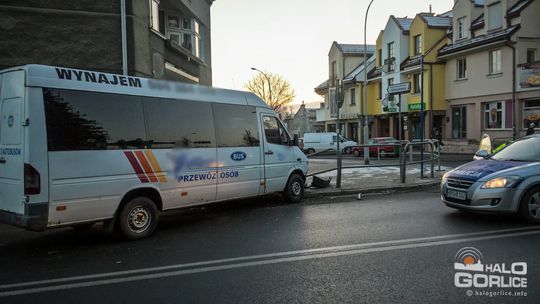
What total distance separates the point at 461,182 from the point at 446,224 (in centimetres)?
83

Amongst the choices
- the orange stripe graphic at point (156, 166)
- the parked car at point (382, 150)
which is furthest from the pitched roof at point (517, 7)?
the orange stripe graphic at point (156, 166)

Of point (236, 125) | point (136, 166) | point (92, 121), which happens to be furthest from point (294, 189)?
point (92, 121)

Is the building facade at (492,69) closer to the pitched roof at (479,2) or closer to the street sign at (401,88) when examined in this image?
the pitched roof at (479,2)

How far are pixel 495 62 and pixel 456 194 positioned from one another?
2434 centimetres

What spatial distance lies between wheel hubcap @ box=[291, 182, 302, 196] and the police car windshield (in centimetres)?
416

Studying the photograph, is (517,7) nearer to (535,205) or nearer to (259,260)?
(535,205)

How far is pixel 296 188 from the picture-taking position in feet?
34.2

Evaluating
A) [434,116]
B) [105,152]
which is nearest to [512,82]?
[434,116]

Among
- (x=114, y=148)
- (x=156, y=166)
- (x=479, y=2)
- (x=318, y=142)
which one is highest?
(x=479, y=2)

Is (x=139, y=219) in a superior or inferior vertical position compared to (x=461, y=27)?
inferior

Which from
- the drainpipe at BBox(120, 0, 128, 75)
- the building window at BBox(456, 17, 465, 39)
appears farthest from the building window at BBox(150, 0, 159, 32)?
the building window at BBox(456, 17, 465, 39)

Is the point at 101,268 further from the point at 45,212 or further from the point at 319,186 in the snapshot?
the point at 319,186

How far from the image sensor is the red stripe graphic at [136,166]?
22.4 ft

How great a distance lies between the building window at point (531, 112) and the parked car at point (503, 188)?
20895mm
